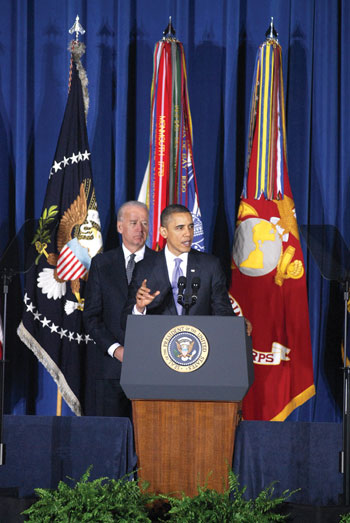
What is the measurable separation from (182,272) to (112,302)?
86cm

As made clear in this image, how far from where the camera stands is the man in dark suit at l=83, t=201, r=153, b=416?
13.3 feet

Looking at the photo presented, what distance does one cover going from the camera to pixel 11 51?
5.61 m

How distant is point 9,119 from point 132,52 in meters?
1.07

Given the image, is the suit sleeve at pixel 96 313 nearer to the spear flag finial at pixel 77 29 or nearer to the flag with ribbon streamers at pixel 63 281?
the flag with ribbon streamers at pixel 63 281

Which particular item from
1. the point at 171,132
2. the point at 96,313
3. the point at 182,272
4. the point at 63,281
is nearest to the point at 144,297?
the point at 182,272

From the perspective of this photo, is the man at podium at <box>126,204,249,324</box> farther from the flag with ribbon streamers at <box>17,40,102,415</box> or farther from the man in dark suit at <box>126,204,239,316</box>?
the flag with ribbon streamers at <box>17,40,102,415</box>

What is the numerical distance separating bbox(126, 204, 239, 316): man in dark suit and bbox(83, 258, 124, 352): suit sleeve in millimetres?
531

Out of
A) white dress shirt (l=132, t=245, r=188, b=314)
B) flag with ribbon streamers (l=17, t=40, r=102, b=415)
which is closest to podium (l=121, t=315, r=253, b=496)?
white dress shirt (l=132, t=245, r=188, b=314)

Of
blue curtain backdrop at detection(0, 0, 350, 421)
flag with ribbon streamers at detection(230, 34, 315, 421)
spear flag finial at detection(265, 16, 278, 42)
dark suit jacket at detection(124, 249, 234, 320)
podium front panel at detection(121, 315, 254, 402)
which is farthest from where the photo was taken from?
blue curtain backdrop at detection(0, 0, 350, 421)

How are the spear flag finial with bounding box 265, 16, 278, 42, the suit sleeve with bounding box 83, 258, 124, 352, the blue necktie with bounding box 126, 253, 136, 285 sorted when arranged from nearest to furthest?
the suit sleeve with bounding box 83, 258, 124, 352 < the blue necktie with bounding box 126, 253, 136, 285 < the spear flag finial with bounding box 265, 16, 278, 42

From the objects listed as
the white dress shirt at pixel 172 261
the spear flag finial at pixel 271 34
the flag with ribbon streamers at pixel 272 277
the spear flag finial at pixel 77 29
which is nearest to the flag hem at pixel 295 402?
the flag with ribbon streamers at pixel 272 277

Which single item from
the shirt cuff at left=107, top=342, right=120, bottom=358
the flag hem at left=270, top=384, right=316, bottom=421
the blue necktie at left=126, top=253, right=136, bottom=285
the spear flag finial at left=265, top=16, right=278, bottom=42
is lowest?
the flag hem at left=270, top=384, right=316, bottom=421

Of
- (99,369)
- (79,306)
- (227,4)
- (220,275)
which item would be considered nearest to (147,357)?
(220,275)

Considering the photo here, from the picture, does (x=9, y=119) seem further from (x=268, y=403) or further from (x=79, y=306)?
(x=268, y=403)
